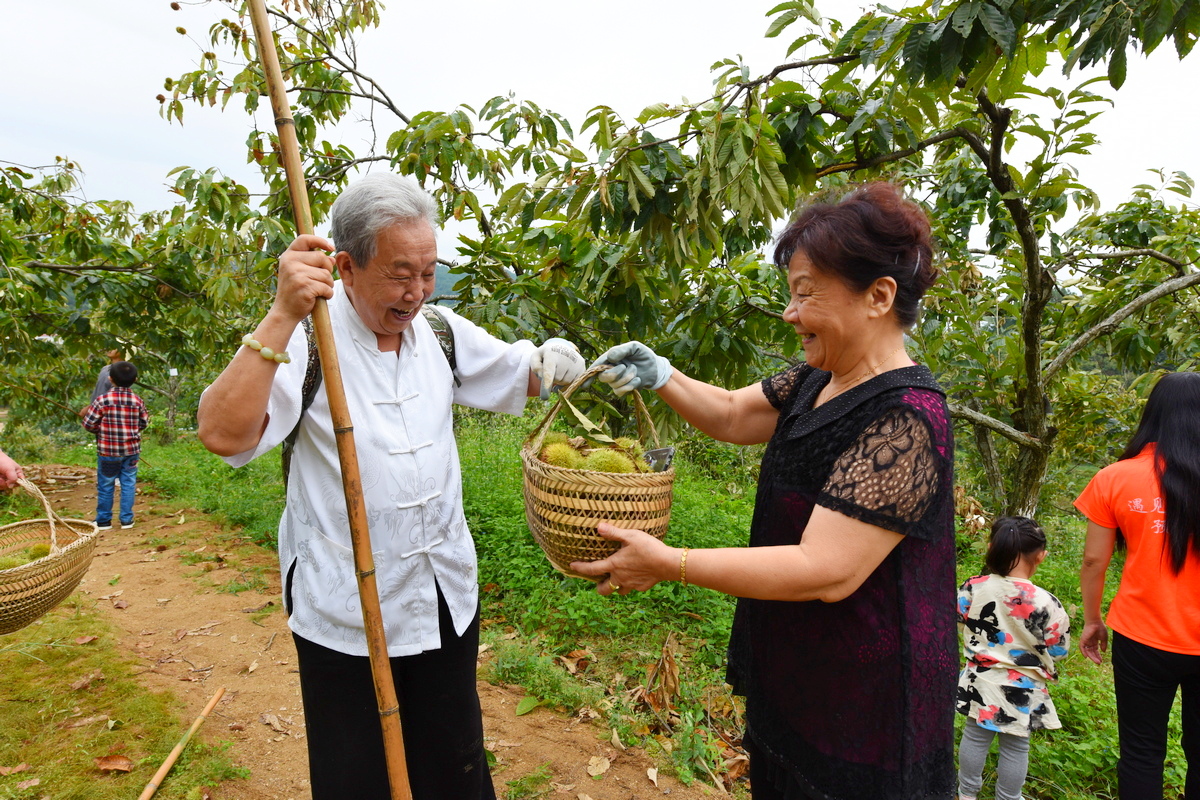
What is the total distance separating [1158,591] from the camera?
97.1 inches

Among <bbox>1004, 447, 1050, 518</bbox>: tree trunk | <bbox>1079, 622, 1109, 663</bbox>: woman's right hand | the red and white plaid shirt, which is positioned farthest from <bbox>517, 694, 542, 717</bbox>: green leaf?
the red and white plaid shirt

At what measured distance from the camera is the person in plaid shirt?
20.7 ft

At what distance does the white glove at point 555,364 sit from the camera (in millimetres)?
1947

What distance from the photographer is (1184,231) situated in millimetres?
4371

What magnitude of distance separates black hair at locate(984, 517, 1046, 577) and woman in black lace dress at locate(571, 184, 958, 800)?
5.44 feet

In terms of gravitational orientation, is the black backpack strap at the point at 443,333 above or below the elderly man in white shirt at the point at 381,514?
above

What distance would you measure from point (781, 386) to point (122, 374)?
662cm

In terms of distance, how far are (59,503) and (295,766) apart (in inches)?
260

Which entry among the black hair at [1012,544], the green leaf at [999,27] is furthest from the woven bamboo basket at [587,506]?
the black hair at [1012,544]

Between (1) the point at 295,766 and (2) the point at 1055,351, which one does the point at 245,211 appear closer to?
(1) the point at 295,766

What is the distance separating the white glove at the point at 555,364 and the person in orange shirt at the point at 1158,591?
2.15 meters

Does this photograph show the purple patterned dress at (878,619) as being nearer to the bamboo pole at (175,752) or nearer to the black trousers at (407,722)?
the black trousers at (407,722)

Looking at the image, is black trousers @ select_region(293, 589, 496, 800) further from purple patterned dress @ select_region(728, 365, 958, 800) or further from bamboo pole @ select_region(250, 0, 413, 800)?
purple patterned dress @ select_region(728, 365, 958, 800)

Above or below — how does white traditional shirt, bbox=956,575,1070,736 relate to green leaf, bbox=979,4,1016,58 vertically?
below
